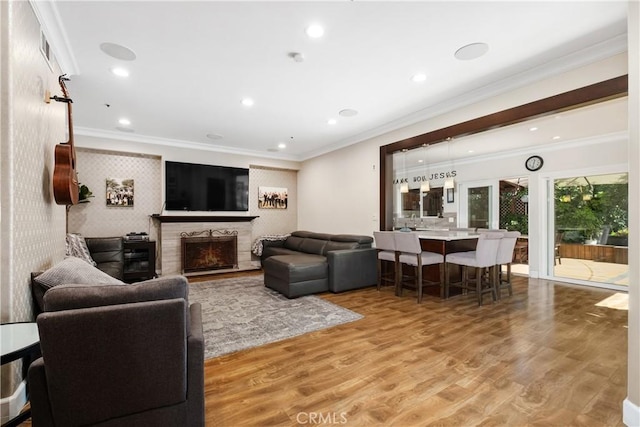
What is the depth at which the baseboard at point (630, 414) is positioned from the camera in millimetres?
1614

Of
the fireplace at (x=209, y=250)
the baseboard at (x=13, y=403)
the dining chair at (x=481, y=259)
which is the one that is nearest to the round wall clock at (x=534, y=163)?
the dining chair at (x=481, y=259)

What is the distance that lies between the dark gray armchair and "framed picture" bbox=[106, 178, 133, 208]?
5077 millimetres

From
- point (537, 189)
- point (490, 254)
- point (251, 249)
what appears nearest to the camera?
point (490, 254)

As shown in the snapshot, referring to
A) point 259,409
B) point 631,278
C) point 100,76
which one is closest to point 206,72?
point 100,76

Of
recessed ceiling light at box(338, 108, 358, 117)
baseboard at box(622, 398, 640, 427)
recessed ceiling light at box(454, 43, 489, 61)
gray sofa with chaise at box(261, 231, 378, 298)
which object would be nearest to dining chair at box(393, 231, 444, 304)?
gray sofa with chaise at box(261, 231, 378, 298)

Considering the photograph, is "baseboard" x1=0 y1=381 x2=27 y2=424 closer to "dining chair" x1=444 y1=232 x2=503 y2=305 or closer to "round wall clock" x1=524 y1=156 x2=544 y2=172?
"dining chair" x1=444 y1=232 x2=503 y2=305

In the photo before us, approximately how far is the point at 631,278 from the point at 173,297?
261cm

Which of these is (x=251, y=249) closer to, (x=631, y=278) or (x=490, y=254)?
(x=490, y=254)

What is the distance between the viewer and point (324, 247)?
5520 mm

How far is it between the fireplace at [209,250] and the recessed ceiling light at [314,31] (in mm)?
4819

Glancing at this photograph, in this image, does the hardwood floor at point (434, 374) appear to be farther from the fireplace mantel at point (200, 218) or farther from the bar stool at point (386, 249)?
the fireplace mantel at point (200, 218)

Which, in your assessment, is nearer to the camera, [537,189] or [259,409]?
[259,409]

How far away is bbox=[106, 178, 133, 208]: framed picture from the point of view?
5527 millimetres

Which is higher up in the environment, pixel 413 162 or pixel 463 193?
pixel 413 162
